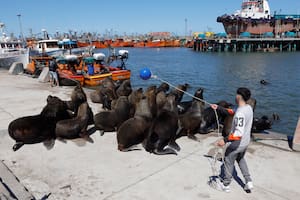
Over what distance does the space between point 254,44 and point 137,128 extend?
3020 inches

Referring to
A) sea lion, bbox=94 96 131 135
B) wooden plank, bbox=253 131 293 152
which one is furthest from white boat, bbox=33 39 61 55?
wooden plank, bbox=253 131 293 152

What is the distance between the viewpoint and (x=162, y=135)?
226 inches

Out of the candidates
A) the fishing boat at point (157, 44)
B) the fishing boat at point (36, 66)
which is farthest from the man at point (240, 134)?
the fishing boat at point (157, 44)

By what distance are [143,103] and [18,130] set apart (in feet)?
9.60

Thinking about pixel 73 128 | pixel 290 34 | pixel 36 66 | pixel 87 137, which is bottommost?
pixel 87 137

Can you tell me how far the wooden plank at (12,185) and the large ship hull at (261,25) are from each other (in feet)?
285

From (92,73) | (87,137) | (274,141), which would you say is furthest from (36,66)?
(274,141)

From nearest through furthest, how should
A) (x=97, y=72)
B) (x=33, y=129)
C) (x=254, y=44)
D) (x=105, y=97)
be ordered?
(x=33, y=129)
(x=105, y=97)
(x=97, y=72)
(x=254, y=44)

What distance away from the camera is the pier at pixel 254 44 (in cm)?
7216

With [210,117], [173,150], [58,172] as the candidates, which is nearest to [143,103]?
[173,150]

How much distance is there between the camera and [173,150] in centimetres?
569

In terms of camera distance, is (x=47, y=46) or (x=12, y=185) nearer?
(x=12, y=185)

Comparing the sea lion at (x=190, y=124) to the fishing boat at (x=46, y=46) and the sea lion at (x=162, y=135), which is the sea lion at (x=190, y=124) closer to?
the sea lion at (x=162, y=135)

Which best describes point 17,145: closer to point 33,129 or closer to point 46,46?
point 33,129
